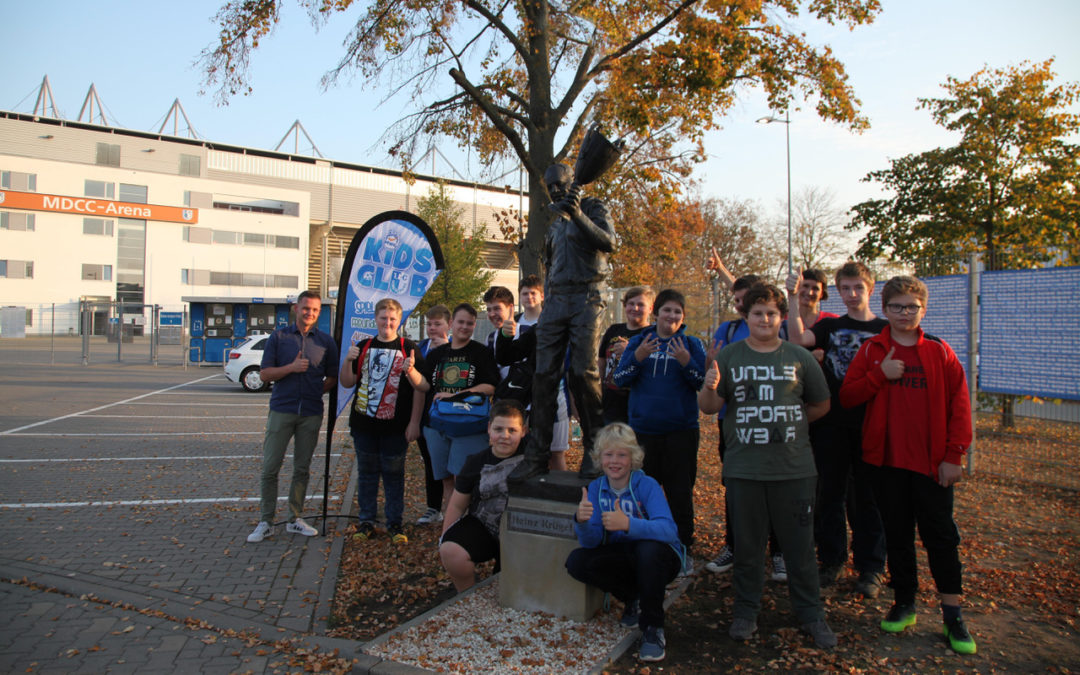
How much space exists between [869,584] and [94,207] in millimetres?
52921

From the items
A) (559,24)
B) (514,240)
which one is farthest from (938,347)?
(514,240)

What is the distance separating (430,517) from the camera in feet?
20.3

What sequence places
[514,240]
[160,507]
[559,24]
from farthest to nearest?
[514,240] < [559,24] < [160,507]

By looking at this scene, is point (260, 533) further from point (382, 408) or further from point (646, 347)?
point (646, 347)

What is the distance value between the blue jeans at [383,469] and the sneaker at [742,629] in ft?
9.85

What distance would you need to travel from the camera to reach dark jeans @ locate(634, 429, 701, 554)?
4.50 metres

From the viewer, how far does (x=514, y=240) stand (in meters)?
14.4

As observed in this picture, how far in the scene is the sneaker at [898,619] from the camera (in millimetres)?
3713

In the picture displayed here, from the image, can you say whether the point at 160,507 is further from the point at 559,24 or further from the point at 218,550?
the point at 559,24

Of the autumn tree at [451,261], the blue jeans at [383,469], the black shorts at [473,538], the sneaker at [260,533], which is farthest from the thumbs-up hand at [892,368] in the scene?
the autumn tree at [451,261]

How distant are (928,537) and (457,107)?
11221mm

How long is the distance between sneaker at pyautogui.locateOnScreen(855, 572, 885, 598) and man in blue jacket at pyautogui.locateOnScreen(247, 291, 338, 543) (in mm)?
4227

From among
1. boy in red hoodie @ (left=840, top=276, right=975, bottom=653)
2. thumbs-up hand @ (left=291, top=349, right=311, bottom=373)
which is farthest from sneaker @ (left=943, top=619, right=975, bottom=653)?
thumbs-up hand @ (left=291, top=349, right=311, bottom=373)

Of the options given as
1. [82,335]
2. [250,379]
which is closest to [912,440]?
[250,379]
